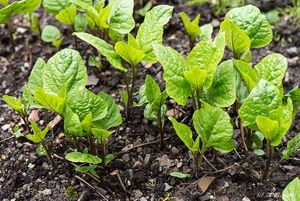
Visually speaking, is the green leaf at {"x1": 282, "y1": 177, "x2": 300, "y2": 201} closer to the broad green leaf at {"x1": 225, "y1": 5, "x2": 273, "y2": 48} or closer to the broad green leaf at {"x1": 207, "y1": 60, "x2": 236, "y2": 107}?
the broad green leaf at {"x1": 207, "y1": 60, "x2": 236, "y2": 107}

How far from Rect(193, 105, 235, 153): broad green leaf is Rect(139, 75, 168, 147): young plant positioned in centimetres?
19

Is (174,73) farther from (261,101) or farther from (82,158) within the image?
(82,158)

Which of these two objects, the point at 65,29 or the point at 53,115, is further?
the point at 65,29

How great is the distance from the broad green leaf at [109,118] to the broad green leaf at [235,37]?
445mm

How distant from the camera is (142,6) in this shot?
2420mm

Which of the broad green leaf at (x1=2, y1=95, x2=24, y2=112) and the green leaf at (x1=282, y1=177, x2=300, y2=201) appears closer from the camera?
the green leaf at (x1=282, y1=177, x2=300, y2=201)

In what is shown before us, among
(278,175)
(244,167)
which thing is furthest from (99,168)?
(278,175)

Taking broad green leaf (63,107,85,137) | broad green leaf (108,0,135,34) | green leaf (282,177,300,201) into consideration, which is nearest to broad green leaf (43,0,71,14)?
broad green leaf (108,0,135,34)

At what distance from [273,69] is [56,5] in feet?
3.04

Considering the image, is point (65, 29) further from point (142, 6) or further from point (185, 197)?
point (185, 197)

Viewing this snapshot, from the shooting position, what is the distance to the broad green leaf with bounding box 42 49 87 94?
162cm

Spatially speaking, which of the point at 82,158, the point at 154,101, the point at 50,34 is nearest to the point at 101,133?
the point at 82,158

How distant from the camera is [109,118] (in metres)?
1.67

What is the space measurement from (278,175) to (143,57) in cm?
61
